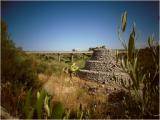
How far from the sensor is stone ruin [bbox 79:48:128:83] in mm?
3902

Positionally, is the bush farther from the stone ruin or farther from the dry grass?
the stone ruin

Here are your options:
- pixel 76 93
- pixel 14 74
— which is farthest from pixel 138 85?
pixel 14 74

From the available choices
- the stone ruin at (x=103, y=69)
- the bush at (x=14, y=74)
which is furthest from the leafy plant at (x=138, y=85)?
the bush at (x=14, y=74)

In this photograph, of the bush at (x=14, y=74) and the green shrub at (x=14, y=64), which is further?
the green shrub at (x=14, y=64)

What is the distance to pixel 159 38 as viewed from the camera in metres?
3.12

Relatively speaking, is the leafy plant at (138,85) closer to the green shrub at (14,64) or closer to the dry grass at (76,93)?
the dry grass at (76,93)

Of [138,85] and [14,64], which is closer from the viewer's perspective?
[138,85]

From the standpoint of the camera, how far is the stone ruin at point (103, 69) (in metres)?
3.90

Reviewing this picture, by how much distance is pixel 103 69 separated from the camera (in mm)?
4309

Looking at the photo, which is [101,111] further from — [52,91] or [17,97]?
[17,97]

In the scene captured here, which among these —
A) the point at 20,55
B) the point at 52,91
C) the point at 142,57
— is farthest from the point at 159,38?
the point at 20,55

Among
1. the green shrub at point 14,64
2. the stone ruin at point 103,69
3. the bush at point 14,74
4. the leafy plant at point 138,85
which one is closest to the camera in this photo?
the leafy plant at point 138,85

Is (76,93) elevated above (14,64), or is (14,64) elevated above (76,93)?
(14,64)

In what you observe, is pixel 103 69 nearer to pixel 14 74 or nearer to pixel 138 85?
pixel 14 74
